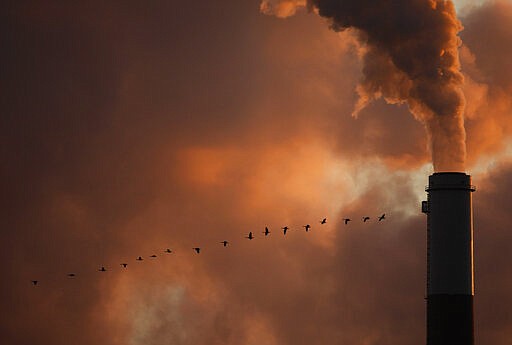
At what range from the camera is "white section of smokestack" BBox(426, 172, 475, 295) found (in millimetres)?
140875

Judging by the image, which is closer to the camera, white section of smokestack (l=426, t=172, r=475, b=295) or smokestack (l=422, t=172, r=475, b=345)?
smokestack (l=422, t=172, r=475, b=345)

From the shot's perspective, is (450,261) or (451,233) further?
(451,233)

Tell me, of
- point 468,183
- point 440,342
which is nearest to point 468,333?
point 440,342

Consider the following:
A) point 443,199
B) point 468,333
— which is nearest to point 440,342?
point 468,333

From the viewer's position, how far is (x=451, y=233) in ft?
464

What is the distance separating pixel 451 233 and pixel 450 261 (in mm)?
2247

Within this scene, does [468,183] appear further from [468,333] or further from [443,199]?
[468,333]

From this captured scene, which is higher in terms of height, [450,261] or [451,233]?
[451,233]

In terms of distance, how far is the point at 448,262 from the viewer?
14100 cm

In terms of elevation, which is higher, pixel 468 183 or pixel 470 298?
pixel 468 183

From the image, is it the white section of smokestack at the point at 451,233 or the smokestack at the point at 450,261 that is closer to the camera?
the smokestack at the point at 450,261

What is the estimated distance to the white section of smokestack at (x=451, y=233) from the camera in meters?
141

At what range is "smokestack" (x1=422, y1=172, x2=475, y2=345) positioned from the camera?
459 feet

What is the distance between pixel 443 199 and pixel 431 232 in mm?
2973
